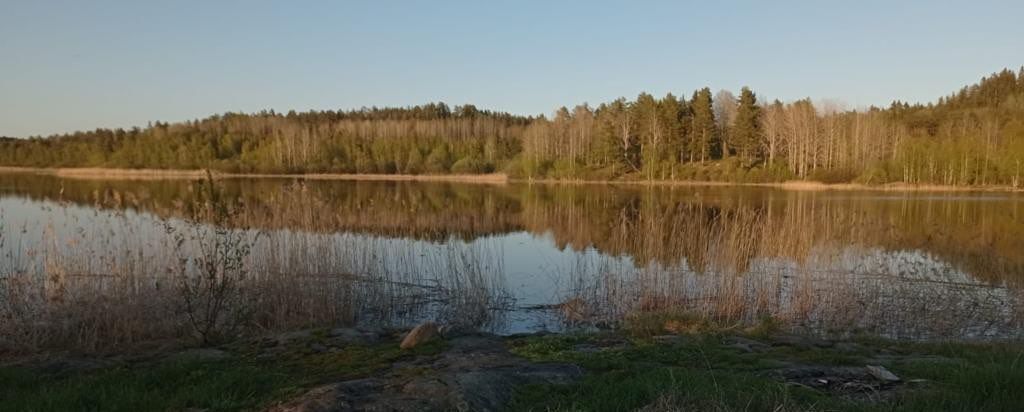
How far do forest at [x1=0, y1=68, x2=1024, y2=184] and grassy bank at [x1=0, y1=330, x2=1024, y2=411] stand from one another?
52.1 m

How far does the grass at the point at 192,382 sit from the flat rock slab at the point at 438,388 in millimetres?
513

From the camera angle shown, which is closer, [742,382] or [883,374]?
[742,382]

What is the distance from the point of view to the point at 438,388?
4801 mm

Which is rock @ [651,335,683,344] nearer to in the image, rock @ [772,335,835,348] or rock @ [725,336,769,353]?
rock @ [725,336,769,353]

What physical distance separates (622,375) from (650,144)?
7286 centimetres

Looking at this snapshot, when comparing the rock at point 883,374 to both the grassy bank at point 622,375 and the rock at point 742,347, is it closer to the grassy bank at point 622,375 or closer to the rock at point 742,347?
the grassy bank at point 622,375

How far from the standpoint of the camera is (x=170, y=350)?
7387 mm

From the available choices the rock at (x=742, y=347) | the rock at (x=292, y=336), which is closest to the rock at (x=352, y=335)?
the rock at (x=292, y=336)

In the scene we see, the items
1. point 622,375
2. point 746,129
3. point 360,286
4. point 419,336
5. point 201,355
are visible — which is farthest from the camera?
point 746,129

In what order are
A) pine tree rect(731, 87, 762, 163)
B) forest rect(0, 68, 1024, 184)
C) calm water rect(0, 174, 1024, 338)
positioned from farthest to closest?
pine tree rect(731, 87, 762, 163), forest rect(0, 68, 1024, 184), calm water rect(0, 174, 1024, 338)

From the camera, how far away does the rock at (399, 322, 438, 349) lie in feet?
24.6

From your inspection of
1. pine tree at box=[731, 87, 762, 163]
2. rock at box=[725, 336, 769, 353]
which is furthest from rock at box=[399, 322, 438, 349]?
pine tree at box=[731, 87, 762, 163]

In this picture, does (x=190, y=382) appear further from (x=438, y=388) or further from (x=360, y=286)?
(x=360, y=286)

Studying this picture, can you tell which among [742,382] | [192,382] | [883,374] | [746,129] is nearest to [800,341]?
[883,374]
